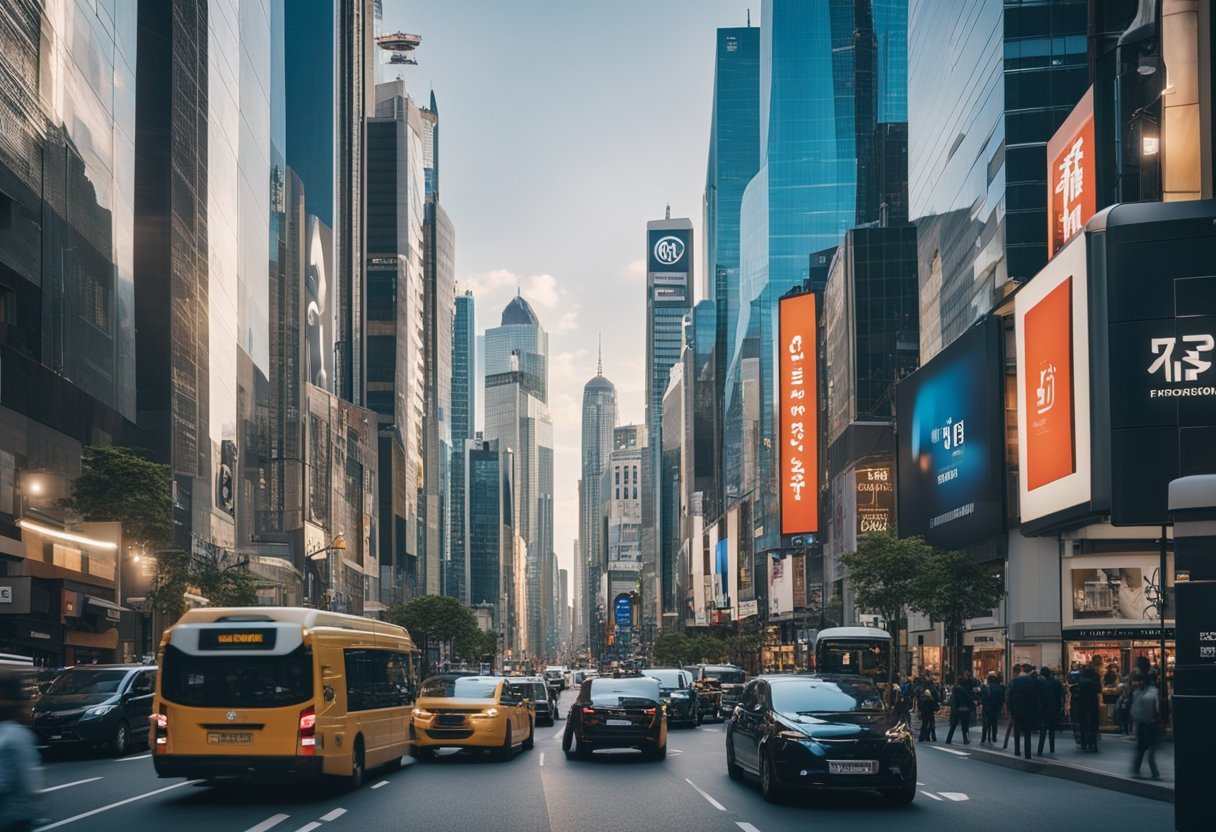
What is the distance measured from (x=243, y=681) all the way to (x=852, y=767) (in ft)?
24.9

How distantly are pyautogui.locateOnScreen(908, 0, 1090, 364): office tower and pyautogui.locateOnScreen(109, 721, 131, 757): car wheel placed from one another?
4191 cm

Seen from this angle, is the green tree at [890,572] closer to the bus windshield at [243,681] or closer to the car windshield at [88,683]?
the car windshield at [88,683]

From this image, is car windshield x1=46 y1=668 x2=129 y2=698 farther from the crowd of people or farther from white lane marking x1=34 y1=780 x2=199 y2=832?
the crowd of people

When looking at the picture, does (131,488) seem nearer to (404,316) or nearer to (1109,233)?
(1109,233)

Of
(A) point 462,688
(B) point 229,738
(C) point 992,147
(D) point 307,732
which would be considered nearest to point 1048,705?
(A) point 462,688

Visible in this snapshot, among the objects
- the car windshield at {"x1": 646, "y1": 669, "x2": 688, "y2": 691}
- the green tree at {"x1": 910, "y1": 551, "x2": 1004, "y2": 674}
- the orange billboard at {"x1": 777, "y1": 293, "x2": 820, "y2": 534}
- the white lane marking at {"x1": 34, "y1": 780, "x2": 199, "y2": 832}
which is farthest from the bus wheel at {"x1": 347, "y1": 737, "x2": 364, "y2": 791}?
the orange billboard at {"x1": 777, "y1": 293, "x2": 820, "y2": 534}

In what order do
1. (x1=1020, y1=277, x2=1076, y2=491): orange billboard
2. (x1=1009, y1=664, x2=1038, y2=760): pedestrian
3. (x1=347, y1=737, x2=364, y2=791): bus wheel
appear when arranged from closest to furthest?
(x1=347, y1=737, x2=364, y2=791): bus wheel → (x1=1009, y1=664, x2=1038, y2=760): pedestrian → (x1=1020, y1=277, x2=1076, y2=491): orange billboard

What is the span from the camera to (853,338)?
96.4m

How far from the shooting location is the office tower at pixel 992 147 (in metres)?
60.1

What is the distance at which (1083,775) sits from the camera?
22.5 metres

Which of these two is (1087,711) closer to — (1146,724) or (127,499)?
(1146,724)

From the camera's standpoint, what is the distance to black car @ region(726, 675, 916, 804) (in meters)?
17.2

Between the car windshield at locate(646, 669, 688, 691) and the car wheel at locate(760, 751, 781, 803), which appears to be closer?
the car wheel at locate(760, 751, 781, 803)

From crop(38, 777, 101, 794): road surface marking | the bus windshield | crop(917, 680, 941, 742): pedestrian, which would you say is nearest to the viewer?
the bus windshield
